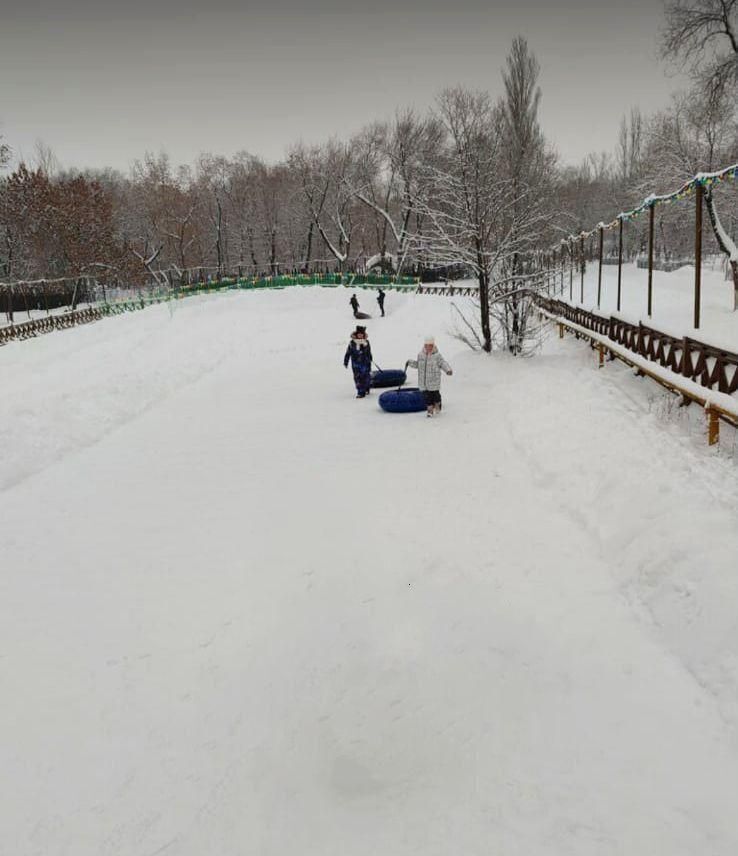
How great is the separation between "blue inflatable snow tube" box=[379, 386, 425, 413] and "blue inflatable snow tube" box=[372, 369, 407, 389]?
221cm

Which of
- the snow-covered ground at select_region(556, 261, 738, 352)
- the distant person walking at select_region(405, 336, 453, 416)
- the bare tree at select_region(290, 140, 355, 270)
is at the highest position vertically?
the bare tree at select_region(290, 140, 355, 270)

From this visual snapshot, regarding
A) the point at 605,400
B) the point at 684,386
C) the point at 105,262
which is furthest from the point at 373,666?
the point at 105,262

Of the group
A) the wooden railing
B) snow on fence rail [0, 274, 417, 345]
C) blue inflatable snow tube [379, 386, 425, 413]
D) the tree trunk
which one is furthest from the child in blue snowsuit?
snow on fence rail [0, 274, 417, 345]

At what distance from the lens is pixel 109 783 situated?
3.60 metres

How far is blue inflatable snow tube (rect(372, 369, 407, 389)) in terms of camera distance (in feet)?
46.3

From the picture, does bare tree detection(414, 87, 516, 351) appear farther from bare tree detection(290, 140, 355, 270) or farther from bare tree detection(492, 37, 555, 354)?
bare tree detection(290, 140, 355, 270)

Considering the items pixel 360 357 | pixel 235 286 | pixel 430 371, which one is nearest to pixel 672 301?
pixel 360 357

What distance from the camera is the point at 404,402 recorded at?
11828 mm

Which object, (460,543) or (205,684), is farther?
(460,543)

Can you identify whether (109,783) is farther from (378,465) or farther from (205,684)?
(378,465)

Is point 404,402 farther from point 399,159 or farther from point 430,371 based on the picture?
point 399,159

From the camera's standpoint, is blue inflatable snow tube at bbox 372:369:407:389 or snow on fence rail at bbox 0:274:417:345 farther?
snow on fence rail at bbox 0:274:417:345

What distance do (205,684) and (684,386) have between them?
7054 mm

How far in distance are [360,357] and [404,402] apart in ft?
6.50
